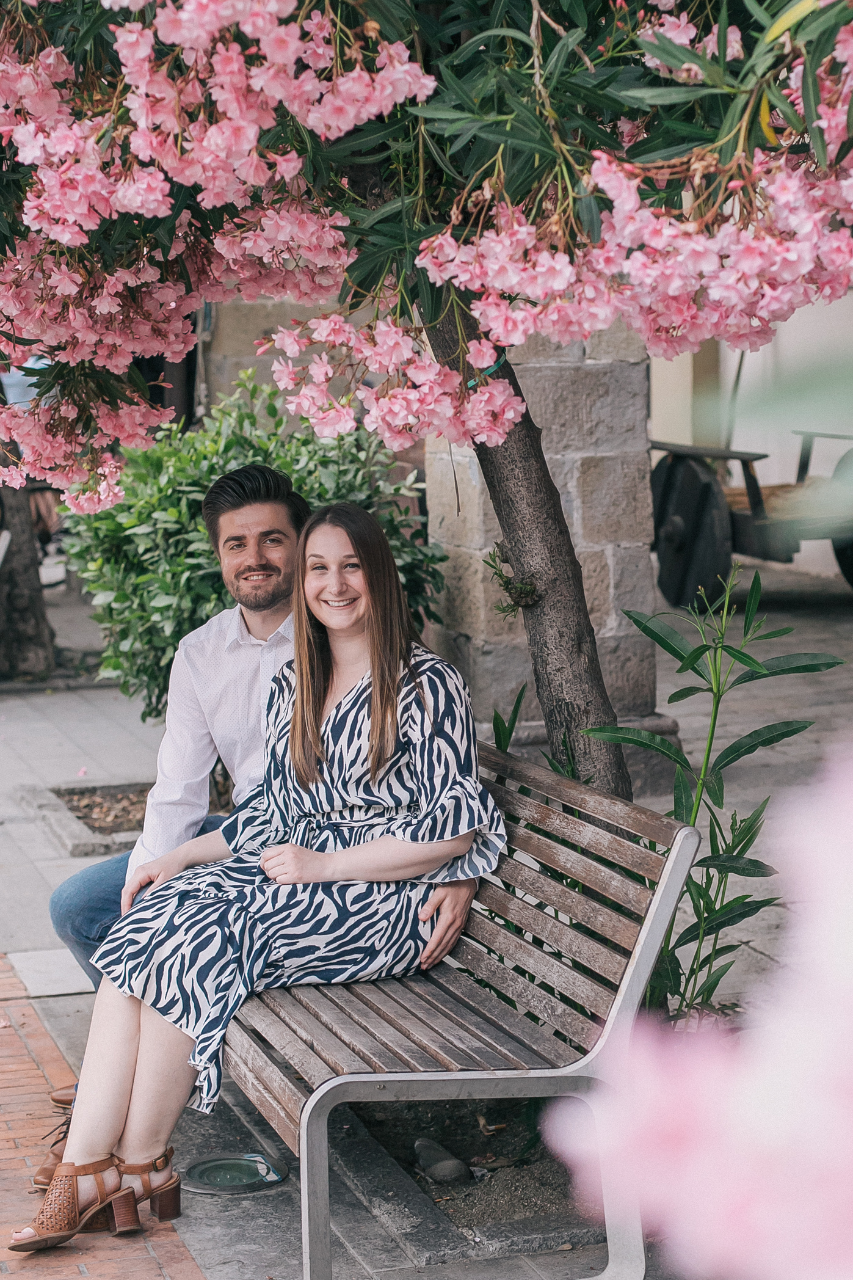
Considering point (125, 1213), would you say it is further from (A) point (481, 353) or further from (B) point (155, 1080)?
(A) point (481, 353)

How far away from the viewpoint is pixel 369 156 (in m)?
2.21

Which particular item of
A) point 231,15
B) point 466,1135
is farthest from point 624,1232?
point 231,15

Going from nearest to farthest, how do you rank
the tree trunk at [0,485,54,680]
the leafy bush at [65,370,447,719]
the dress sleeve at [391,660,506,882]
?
the dress sleeve at [391,660,506,882], the leafy bush at [65,370,447,719], the tree trunk at [0,485,54,680]

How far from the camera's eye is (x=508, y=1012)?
2684 millimetres

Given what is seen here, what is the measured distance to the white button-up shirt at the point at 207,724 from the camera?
3.36 meters

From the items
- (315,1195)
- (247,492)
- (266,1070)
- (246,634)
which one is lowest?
(315,1195)

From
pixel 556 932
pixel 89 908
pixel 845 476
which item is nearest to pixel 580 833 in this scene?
pixel 556 932

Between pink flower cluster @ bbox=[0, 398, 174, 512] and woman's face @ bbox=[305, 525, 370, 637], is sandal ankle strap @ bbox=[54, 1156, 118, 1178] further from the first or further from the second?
pink flower cluster @ bbox=[0, 398, 174, 512]

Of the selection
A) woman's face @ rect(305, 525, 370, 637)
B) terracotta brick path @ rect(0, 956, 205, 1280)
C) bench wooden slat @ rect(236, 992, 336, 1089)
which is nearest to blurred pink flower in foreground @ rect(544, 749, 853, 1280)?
bench wooden slat @ rect(236, 992, 336, 1089)

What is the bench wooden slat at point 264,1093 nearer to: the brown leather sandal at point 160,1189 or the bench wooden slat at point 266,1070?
the bench wooden slat at point 266,1070

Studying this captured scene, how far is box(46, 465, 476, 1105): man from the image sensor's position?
3348 mm

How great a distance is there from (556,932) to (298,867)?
540mm

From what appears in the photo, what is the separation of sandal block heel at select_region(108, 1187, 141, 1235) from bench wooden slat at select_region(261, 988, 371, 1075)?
1.47ft

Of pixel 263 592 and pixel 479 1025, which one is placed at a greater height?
pixel 263 592
